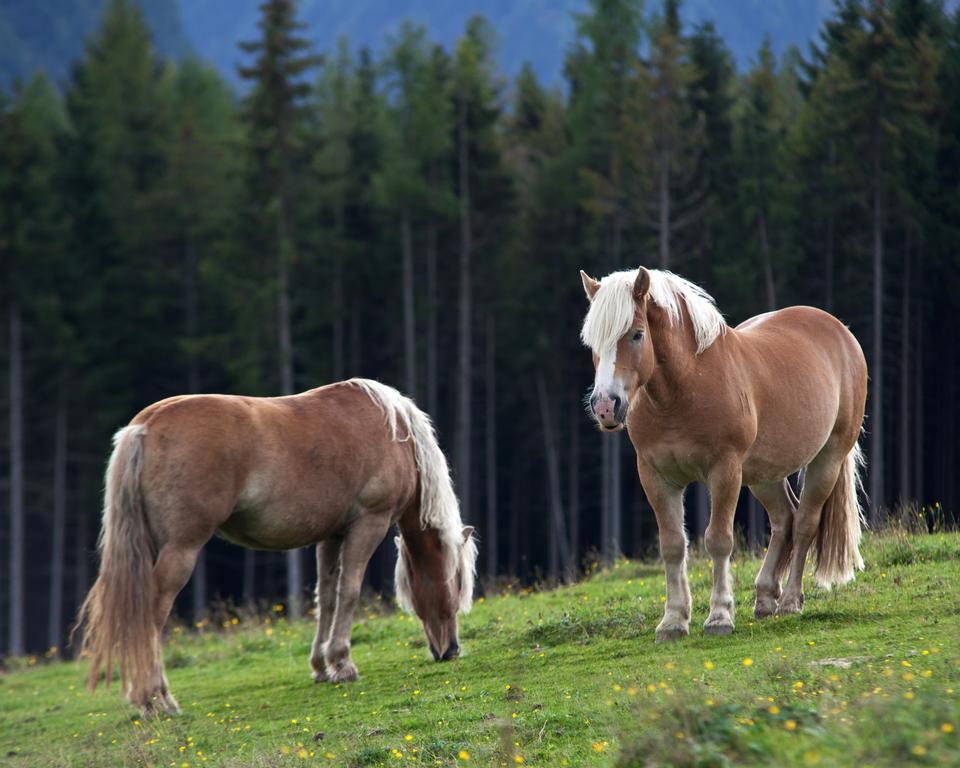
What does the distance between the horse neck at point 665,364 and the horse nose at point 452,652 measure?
316 centimetres

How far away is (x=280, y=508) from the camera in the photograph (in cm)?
851

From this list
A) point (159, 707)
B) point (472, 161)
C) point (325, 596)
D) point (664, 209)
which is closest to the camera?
point (159, 707)

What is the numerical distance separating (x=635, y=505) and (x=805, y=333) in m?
29.8

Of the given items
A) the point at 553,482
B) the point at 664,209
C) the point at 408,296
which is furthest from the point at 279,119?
the point at 553,482

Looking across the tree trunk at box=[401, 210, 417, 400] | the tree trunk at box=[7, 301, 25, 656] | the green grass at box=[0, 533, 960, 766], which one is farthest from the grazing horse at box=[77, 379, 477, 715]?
the tree trunk at box=[7, 301, 25, 656]

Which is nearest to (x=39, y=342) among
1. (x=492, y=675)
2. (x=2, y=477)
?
(x=2, y=477)

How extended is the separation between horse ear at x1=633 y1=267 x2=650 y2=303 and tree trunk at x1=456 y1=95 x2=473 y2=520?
82.5ft

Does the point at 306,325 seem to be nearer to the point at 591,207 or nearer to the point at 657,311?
the point at 591,207

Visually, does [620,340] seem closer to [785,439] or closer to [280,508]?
[785,439]

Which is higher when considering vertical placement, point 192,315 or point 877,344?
point 192,315

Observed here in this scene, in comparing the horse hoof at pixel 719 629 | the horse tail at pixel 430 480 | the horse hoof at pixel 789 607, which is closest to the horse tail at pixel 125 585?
the horse tail at pixel 430 480

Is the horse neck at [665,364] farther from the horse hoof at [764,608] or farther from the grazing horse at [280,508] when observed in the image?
the grazing horse at [280,508]

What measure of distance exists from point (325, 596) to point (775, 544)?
12.2 ft

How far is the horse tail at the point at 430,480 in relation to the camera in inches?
363
